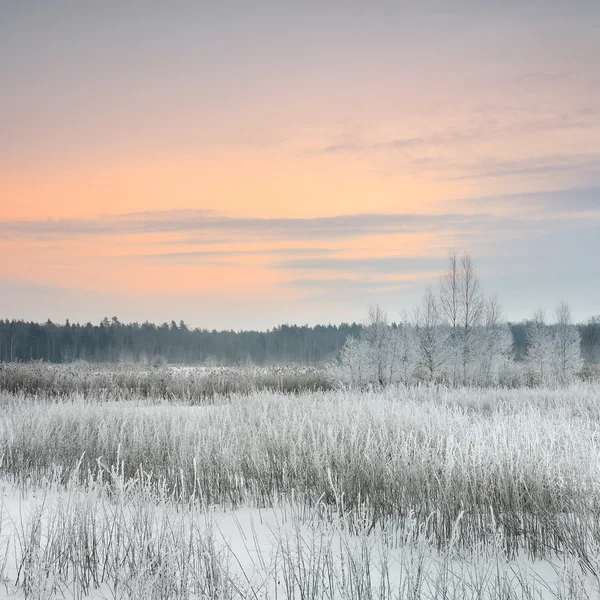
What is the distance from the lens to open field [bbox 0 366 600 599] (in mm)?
3729

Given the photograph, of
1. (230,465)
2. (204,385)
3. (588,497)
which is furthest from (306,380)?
(588,497)

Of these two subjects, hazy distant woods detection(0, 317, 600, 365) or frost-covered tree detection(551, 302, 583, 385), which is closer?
frost-covered tree detection(551, 302, 583, 385)

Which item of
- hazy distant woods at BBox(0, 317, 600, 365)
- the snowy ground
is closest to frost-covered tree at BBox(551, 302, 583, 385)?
the snowy ground

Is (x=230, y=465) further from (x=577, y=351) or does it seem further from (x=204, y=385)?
(x=577, y=351)

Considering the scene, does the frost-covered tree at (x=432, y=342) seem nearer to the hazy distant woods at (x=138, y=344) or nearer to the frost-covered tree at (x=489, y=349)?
the frost-covered tree at (x=489, y=349)

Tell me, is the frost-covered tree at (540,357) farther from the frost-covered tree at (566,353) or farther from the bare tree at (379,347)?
the bare tree at (379,347)

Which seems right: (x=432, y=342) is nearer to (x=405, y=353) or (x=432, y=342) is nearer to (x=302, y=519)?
(x=405, y=353)

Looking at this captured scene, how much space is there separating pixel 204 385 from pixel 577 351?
26652mm

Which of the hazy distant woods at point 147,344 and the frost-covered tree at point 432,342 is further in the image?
the hazy distant woods at point 147,344

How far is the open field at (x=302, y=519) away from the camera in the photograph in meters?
3.73

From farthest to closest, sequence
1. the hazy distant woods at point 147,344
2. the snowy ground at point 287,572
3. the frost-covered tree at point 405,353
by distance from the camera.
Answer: the hazy distant woods at point 147,344, the frost-covered tree at point 405,353, the snowy ground at point 287,572

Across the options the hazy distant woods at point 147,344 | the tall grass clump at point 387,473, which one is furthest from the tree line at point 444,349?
the hazy distant woods at point 147,344

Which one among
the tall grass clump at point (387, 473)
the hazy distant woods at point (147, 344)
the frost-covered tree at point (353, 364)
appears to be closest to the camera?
the tall grass clump at point (387, 473)

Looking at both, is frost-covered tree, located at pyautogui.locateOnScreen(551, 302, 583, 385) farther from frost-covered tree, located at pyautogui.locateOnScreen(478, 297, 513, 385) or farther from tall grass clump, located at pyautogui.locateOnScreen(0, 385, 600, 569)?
tall grass clump, located at pyautogui.locateOnScreen(0, 385, 600, 569)
